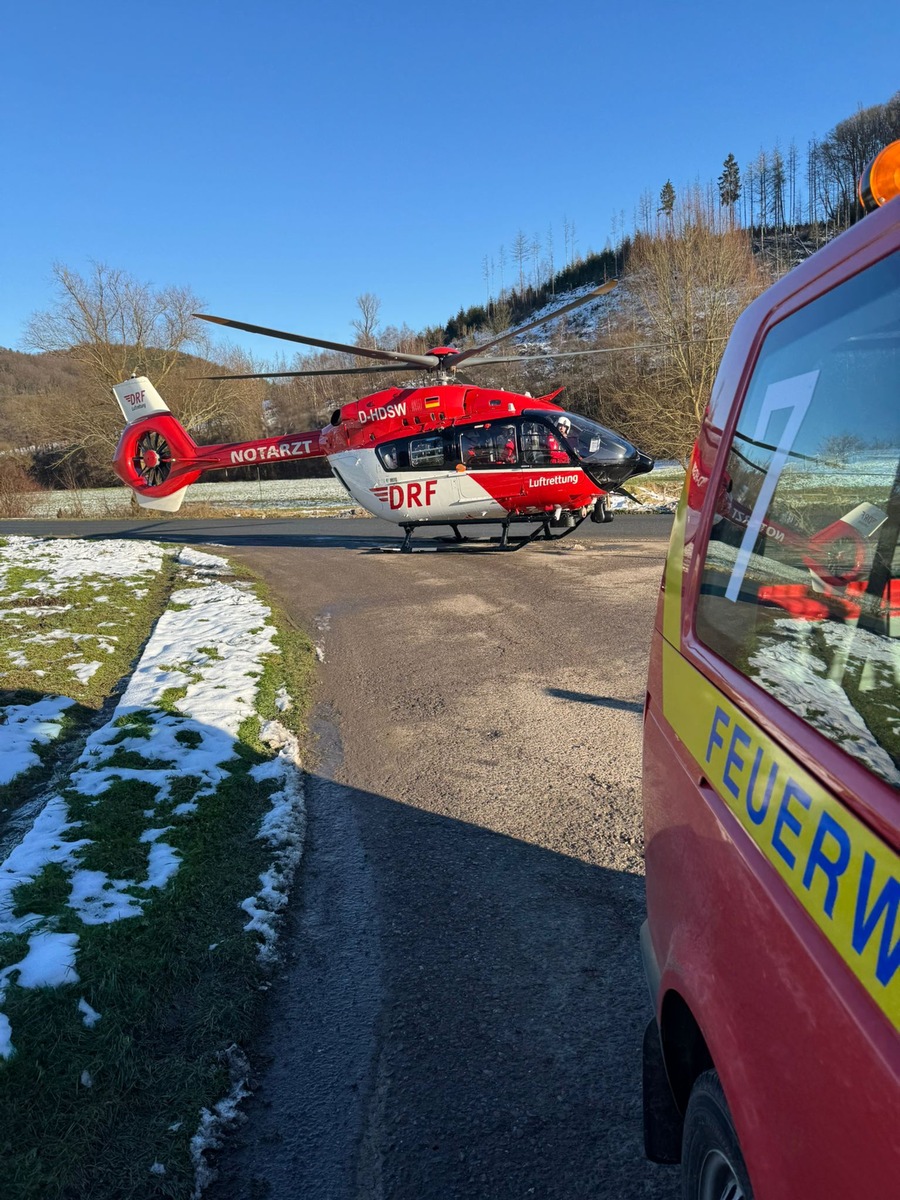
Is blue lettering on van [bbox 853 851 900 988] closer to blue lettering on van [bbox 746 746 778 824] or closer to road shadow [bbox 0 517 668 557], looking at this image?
blue lettering on van [bbox 746 746 778 824]

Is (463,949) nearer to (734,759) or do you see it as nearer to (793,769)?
(734,759)

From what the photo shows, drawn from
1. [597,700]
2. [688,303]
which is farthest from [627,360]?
[597,700]

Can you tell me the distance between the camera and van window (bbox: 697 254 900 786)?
1.24 meters

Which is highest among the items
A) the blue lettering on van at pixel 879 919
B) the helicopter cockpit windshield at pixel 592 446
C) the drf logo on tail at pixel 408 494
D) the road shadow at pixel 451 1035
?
the helicopter cockpit windshield at pixel 592 446

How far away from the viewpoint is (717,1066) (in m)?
1.36

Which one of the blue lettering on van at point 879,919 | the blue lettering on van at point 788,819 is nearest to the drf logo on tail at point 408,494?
the blue lettering on van at point 788,819

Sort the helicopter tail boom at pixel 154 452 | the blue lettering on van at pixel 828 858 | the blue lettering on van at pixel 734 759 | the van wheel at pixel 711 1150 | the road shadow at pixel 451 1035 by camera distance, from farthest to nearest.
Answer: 1. the helicopter tail boom at pixel 154 452
2. the road shadow at pixel 451 1035
3. the blue lettering on van at pixel 734 759
4. the van wheel at pixel 711 1150
5. the blue lettering on van at pixel 828 858

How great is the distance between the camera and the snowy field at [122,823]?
2736 millimetres

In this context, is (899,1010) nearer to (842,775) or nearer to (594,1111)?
(842,775)

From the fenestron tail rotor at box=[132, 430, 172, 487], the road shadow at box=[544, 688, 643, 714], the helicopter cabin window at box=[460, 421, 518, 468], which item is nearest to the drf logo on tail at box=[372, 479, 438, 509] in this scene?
the helicopter cabin window at box=[460, 421, 518, 468]

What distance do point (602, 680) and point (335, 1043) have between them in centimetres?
449

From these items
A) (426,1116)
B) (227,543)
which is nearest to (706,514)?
(426,1116)

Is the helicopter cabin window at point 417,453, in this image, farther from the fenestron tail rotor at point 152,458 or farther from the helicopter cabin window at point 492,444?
the fenestron tail rotor at point 152,458

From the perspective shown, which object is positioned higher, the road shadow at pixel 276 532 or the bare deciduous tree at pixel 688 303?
the bare deciduous tree at pixel 688 303
